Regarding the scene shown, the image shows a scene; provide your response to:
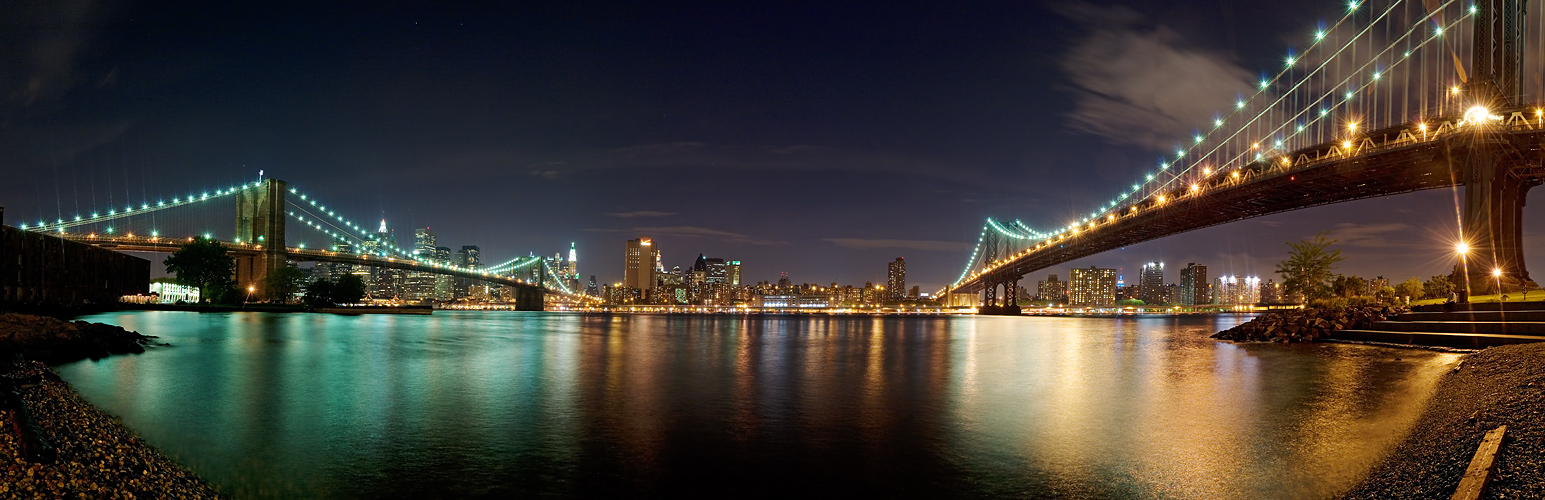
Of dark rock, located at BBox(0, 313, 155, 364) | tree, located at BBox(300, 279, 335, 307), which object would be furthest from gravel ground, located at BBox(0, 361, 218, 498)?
tree, located at BBox(300, 279, 335, 307)

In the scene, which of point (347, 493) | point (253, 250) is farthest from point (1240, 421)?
point (253, 250)

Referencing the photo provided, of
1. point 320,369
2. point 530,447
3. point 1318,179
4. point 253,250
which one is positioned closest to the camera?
point 530,447

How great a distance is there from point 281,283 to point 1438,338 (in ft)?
273

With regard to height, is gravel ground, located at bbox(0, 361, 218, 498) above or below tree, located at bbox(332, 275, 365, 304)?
above

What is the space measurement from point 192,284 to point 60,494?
77698 mm

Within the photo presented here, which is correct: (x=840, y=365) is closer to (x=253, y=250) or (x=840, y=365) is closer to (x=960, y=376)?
(x=960, y=376)

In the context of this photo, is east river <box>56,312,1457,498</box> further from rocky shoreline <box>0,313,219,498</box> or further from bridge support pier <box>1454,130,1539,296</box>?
bridge support pier <box>1454,130,1539,296</box>

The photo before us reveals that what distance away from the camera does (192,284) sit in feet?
225

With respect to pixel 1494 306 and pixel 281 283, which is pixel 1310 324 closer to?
pixel 1494 306

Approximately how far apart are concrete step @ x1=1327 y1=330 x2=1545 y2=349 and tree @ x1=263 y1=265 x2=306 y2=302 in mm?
80338

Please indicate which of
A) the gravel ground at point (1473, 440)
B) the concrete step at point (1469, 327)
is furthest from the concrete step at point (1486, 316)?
the gravel ground at point (1473, 440)

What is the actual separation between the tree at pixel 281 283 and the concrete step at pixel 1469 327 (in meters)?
81.7

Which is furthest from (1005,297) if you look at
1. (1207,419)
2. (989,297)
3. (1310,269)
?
(1207,419)

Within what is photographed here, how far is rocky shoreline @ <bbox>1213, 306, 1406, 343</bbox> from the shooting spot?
30.5 meters
